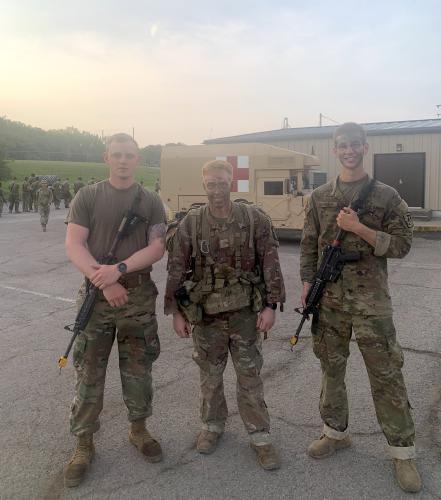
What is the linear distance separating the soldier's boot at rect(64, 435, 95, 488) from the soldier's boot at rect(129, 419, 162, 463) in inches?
10.0

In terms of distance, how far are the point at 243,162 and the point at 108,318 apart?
9.71m

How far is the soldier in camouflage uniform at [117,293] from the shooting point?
2.75 metres

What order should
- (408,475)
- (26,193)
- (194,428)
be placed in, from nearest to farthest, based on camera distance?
(408,475) → (194,428) → (26,193)

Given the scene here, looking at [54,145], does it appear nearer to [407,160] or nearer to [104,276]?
[407,160]

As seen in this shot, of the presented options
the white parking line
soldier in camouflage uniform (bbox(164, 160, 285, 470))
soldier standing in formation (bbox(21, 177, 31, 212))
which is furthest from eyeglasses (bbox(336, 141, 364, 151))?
soldier standing in formation (bbox(21, 177, 31, 212))

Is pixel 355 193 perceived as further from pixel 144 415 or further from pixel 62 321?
pixel 62 321

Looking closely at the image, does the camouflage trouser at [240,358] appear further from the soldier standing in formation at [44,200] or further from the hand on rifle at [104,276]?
the soldier standing in formation at [44,200]

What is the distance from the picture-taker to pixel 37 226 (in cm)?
Answer: 1684

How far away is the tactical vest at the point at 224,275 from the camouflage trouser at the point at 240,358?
10cm

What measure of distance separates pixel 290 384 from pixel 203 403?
107 cm

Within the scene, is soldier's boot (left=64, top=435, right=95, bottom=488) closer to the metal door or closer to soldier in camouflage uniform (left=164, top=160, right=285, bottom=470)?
soldier in camouflage uniform (left=164, top=160, right=285, bottom=470)

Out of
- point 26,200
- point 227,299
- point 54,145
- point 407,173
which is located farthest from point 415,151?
point 54,145

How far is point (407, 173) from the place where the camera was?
Result: 1673cm

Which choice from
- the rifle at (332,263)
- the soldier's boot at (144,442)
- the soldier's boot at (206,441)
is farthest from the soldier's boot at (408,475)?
the soldier's boot at (144,442)
